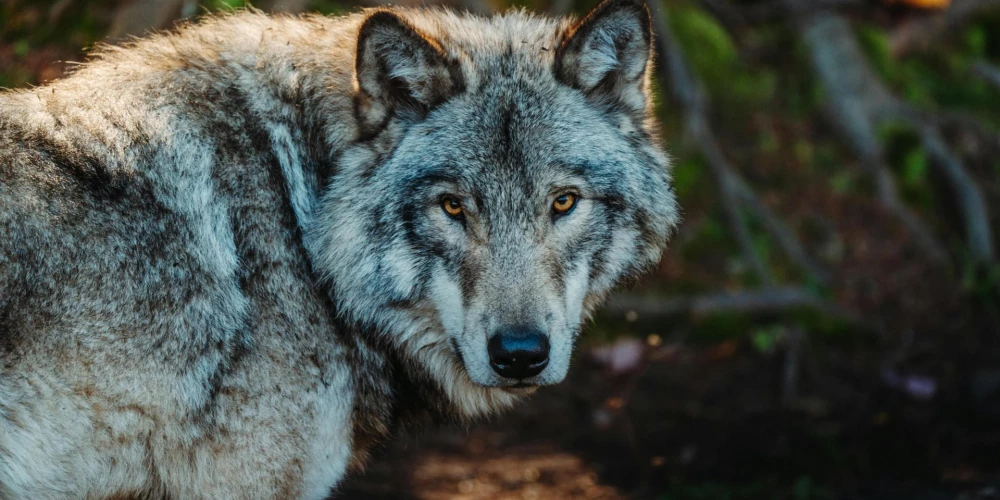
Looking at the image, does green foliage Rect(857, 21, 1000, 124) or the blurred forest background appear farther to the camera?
green foliage Rect(857, 21, 1000, 124)

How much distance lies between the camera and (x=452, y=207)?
3221 millimetres

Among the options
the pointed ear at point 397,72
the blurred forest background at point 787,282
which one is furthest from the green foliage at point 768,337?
the pointed ear at point 397,72

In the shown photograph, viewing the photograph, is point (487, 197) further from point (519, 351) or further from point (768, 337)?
point (768, 337)

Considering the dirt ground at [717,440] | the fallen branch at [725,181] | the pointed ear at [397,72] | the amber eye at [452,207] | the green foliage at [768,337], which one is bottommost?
the dirt ground at [717,440]

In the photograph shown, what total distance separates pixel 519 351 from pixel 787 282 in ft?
14.8

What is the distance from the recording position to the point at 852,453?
5.27 m

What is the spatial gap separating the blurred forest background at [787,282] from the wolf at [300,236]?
1636 mm

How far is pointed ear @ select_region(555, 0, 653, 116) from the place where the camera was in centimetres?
338

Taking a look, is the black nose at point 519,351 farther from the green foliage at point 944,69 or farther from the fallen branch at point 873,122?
the green foliage at point 944,69

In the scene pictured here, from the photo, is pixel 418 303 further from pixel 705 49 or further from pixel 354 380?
pixel 705 49

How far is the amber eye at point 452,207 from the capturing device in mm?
3213

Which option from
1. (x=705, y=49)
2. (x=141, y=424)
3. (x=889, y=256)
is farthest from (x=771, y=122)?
(x=141, y=424)

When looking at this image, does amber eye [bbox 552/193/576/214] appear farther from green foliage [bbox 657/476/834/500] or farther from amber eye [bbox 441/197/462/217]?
green foliage [bbox 657/476/834/500]

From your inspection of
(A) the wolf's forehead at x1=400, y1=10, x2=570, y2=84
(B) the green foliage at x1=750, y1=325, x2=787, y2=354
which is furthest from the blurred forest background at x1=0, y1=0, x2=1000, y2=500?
(A) the wolf's forehead at x1=400, y1=10, x2=570, y2=84
